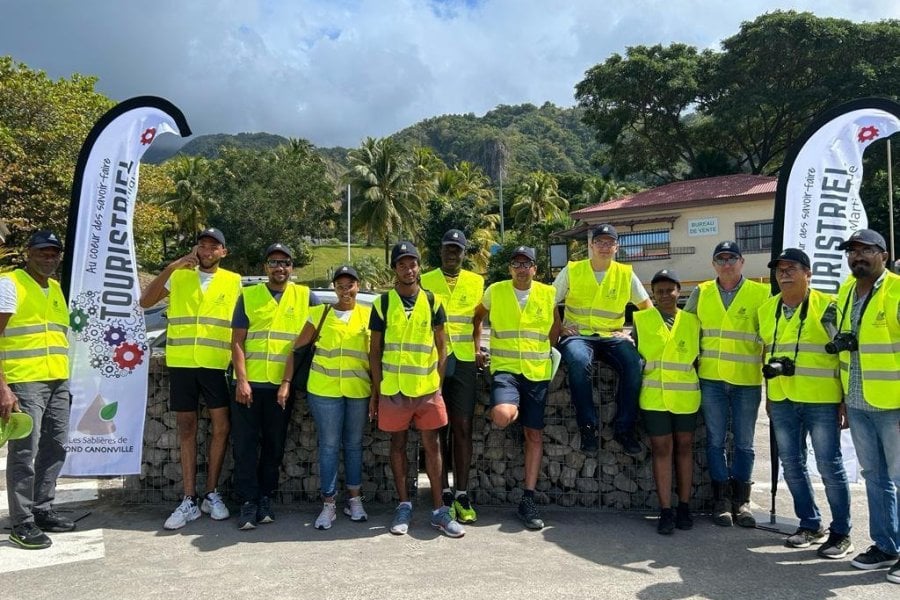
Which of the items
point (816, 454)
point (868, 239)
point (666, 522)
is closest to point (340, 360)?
point (666, 522)

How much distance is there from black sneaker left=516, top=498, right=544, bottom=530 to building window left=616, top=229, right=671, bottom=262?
85.2ft

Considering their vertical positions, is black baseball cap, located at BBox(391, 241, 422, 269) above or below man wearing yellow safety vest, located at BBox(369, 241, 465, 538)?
above

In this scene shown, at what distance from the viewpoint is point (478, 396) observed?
17.5ft

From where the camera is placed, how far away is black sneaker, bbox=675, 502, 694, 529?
4.81m

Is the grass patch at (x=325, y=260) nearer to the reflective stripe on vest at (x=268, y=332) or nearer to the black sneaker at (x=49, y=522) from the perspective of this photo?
the reflective stripe on vest at (x=268, y=332)

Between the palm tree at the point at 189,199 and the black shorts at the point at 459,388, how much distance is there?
46.4 metres

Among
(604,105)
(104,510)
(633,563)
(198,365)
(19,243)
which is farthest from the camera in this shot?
(604,105)

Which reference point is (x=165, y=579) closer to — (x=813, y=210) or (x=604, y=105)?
(x=813, y=210)

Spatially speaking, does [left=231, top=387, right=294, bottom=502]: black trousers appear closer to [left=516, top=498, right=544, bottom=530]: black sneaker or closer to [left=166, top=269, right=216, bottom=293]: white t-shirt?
[left=166, top=269, right=216, bottom=293]: white t-shirt

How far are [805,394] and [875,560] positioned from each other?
1.10 m

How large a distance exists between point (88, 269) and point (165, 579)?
2.73 meters

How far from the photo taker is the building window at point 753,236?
27.3m

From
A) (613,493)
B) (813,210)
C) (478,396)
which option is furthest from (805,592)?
(813,210)

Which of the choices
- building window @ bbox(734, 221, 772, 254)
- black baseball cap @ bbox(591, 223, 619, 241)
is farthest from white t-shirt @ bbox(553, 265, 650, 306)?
building window @ bbox(734, 221, 772, 254)
